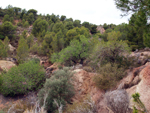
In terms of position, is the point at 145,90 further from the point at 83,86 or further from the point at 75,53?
the point at 75,53

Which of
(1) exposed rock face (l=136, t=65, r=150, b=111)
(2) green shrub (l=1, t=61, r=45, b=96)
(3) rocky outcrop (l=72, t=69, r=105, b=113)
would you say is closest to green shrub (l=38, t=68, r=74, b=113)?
(3) rocky outcrop (l=72, t=69, r=105, b=113)

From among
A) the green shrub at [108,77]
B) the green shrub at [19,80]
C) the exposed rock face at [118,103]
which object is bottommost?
the green shrub at [19,80]

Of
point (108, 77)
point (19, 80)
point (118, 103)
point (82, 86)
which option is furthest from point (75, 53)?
point (118, 103)

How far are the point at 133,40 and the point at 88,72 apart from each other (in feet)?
43.4

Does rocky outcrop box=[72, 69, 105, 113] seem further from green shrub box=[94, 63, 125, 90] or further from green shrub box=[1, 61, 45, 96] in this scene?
green shrub box=[1, 61, 45, 96]

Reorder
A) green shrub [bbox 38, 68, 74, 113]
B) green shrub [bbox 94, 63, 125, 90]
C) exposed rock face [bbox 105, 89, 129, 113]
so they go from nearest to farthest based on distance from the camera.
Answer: exposed rock face [bbox 105, 89, 129, 113] → green shrub [bbox 94, 63, 125, 90] → green shrub [bbox 38, 68, 74, 113]

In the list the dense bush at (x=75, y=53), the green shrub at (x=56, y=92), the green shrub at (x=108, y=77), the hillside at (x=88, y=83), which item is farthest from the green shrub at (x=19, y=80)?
the green shrub at (x=108, y=77)

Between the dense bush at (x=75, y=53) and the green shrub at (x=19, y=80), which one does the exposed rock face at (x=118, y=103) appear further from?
the dense bush at (x=75, y=53)

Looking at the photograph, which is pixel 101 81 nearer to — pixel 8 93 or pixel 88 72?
pixel 88 72

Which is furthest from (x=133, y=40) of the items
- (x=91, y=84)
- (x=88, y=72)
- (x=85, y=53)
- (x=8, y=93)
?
(x=8, y=93)

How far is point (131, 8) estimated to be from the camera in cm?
841

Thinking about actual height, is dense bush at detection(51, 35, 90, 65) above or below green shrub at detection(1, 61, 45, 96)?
above

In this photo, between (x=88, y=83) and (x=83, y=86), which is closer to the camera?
(x=83, y=86)

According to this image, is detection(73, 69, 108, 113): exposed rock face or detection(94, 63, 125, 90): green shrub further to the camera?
detection(73, 69, 108, 113): exposed rock face
